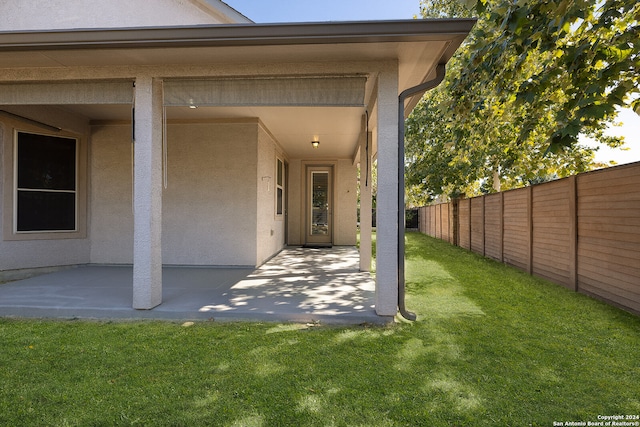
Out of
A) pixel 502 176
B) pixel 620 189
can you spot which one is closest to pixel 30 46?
pixel 620 189

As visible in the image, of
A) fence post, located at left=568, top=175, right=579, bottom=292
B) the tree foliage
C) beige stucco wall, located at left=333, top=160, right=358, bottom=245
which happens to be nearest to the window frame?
the tree foliage

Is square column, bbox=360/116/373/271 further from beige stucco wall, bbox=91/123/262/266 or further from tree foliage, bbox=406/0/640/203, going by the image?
beige stucco wall, bbox=91/123/262/266

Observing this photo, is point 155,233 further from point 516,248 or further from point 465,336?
point 516,248

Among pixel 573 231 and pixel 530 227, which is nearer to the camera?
pixel 573 231

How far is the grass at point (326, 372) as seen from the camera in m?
2.13

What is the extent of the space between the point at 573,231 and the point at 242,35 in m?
5.46

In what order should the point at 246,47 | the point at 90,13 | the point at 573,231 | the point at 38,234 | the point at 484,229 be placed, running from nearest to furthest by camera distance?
1. the point at 246,47
2. the point at 573,231
3. the point at 38,234
4. the point at 90,13
5. the point at 484,229

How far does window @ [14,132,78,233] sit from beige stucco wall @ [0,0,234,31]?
2.40m

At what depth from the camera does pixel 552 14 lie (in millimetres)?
A: 3031

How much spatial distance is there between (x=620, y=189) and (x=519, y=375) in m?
3.25

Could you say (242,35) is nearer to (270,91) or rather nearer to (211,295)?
(270,91)

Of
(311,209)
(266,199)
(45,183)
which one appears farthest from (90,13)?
(311,209)

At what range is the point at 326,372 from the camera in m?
2.67

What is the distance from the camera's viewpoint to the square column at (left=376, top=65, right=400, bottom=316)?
12.5ft
